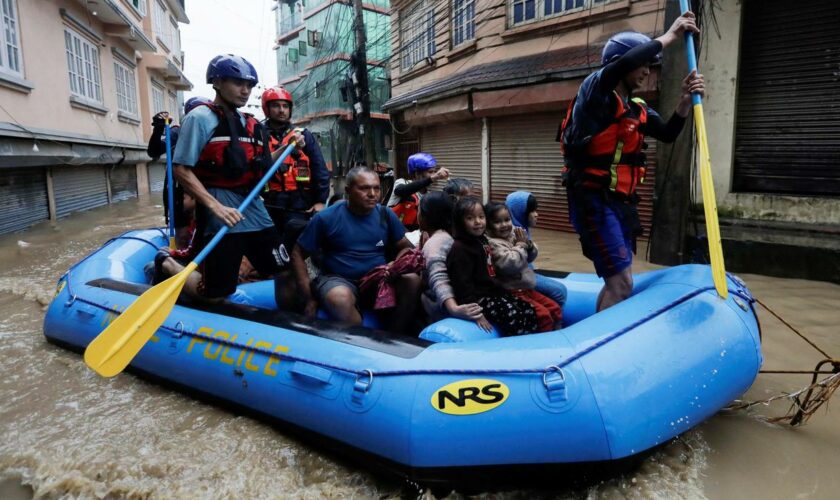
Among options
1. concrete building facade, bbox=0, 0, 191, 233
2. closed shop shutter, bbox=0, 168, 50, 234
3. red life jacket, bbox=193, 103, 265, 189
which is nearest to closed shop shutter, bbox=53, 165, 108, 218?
concrete building facade, bbox=0, 0, 191, 233

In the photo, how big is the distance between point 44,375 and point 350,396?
8.59 ft

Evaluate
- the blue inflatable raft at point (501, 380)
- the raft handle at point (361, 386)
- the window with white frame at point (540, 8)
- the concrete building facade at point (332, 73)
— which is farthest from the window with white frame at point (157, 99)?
the raft handle at point (361, 386)

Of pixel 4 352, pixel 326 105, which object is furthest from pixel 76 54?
pixel 326 105

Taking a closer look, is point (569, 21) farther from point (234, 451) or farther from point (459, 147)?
point (234, 451)

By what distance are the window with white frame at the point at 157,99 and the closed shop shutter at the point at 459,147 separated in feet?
37.6

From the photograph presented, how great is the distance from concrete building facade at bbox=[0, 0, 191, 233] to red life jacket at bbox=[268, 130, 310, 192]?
492cm

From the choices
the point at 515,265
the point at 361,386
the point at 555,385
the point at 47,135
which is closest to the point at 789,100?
the point at 515,265

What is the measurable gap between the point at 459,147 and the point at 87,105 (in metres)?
7.85

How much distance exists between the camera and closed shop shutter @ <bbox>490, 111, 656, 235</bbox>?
820 centimetres

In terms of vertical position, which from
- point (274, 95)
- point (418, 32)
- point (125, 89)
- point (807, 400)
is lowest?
point (807, 400)

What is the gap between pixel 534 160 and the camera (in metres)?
8.45

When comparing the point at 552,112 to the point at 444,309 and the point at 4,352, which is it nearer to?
the point at 444,309

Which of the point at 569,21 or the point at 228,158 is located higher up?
the point at 569,21

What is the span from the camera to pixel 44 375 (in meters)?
3.65
